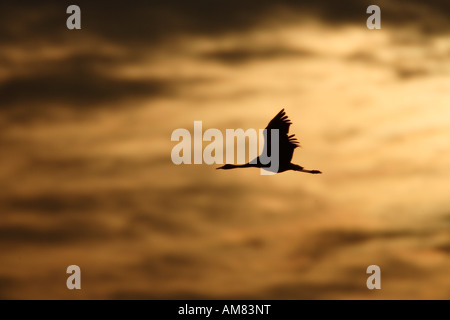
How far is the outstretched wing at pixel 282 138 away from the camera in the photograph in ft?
109

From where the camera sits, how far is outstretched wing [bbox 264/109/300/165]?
33.2 m

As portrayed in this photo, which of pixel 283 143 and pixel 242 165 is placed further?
pixel 242 165

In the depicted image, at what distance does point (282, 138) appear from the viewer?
3362 centimetres

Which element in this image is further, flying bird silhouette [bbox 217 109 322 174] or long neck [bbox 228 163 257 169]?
long neck [bbox 228 163 257 169]

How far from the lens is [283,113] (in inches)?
1308

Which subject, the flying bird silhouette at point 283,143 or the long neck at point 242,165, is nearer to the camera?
the flying bird silhouette at point 283,143
